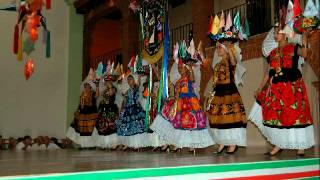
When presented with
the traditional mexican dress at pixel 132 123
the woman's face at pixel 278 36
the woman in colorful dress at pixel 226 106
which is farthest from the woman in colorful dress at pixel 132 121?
the woman's face at pixel 278 36

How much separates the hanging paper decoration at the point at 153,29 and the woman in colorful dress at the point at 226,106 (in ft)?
3.32

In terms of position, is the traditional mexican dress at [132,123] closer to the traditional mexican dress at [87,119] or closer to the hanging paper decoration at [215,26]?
the traditional mexican dress at [87,119]

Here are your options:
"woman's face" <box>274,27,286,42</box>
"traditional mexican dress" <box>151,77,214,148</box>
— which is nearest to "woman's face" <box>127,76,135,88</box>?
→ "traditional mexican dress" <box>151,77,214,148</box>

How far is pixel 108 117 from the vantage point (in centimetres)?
648

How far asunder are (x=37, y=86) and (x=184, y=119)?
6318mm

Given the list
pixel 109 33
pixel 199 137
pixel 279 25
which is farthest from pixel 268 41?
pixel 109 33

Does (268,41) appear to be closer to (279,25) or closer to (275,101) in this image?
(279,25)

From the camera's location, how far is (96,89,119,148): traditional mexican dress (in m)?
6.45

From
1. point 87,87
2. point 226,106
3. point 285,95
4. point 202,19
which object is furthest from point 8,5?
point 285,95

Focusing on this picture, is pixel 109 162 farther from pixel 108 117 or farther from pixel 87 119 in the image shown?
pixel 87 119

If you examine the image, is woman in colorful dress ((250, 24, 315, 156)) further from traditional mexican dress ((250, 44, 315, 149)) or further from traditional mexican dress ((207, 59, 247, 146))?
traditional mexican dress ((207, 59, 247, 146))

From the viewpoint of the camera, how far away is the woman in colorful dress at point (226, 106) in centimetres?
423

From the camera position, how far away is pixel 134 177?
7.71 ft

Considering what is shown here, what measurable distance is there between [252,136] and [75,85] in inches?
229
